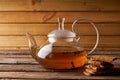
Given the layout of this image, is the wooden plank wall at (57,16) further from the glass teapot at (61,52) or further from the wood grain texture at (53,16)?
the glass teapot at (61,52)

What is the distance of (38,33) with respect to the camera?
1.95 metres

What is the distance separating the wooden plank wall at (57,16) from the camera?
1.88 m

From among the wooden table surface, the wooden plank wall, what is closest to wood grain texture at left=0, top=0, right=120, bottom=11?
the wooden plank wall

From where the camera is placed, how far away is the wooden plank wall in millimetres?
1877

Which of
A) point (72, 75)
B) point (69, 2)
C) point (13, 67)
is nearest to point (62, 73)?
point (72, 75)

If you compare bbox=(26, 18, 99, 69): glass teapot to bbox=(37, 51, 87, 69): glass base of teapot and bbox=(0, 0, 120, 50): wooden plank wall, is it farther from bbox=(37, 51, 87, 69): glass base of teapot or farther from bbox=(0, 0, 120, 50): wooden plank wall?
bbox=(0, 0, 120, 50): wooden plank wall

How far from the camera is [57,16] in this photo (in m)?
1.91

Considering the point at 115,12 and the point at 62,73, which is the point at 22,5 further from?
the point at 62,73

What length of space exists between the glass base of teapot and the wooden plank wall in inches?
41.8

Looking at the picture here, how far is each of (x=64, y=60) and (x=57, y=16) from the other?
1118 millimetres

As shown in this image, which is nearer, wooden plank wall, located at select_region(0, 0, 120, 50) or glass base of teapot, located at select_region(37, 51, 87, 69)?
glass base of teapot, located at select_region(37, 51, 87, 69)

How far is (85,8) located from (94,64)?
1.13m

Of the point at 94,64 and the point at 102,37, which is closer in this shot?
the point at 94,64

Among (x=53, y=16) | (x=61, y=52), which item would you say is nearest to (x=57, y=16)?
(x=53, y=16)
